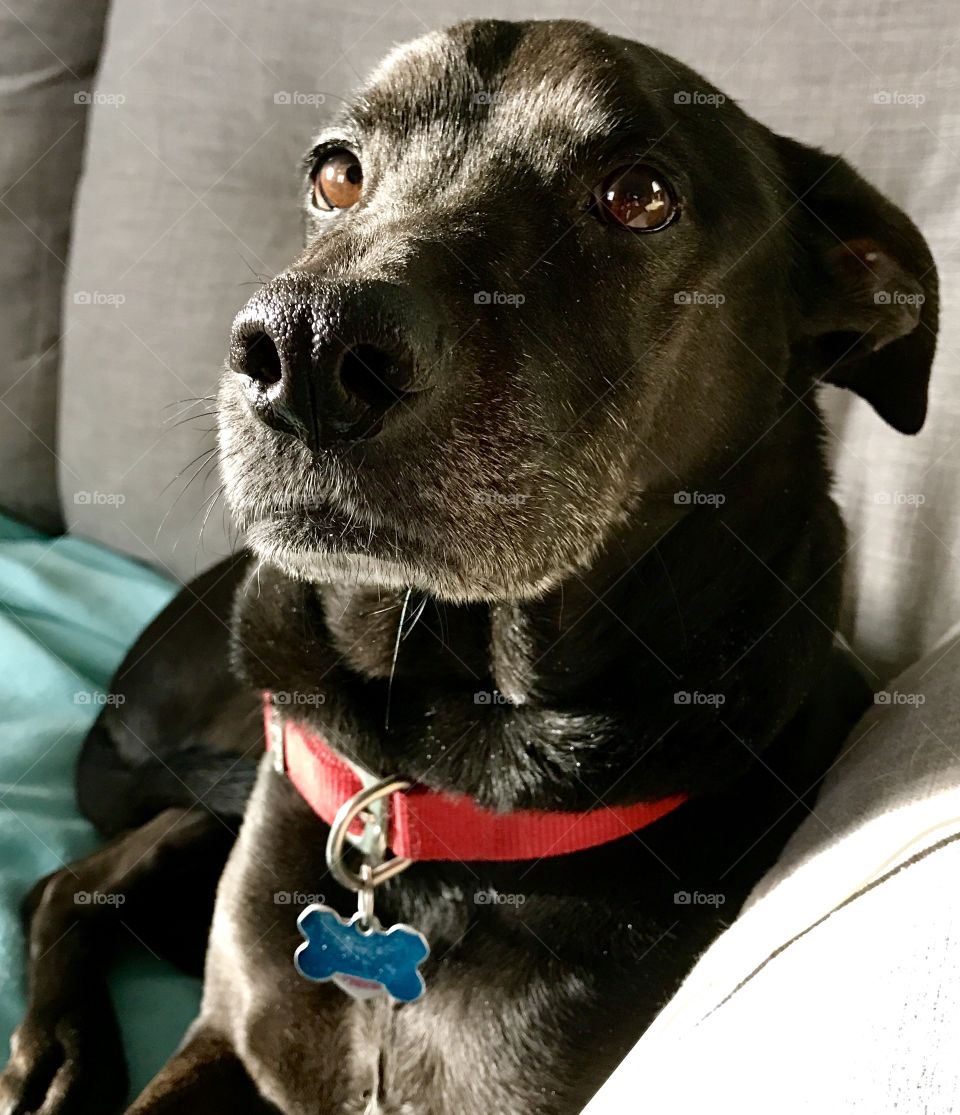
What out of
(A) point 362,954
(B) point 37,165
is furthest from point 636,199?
(B) point 37,165

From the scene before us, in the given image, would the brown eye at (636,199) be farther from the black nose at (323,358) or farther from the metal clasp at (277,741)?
the metal clasp at (277,741)

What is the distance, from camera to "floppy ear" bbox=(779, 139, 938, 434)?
127 cm

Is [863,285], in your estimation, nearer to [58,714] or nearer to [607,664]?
[607,664]

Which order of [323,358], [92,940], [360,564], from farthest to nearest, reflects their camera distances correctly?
[92,940] < [360,564] < [323,358]

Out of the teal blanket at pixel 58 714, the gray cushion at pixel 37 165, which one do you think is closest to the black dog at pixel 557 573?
the teal blanket at pixel 58 714

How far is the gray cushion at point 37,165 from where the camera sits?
2209 mm

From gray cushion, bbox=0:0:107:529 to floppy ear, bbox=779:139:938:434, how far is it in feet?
5.55

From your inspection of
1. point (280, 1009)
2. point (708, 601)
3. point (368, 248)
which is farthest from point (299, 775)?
point (368, 248)

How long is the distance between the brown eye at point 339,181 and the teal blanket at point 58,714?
107 cm

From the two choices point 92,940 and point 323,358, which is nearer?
point 323,358

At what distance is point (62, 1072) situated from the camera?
4.34ft

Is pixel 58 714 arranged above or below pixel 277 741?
below

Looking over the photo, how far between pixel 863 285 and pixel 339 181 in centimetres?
72

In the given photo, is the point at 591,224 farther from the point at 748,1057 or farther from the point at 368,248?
the point at 748,1057
